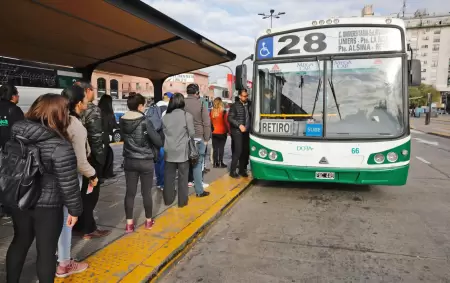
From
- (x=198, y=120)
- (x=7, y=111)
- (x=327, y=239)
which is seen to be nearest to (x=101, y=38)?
→ (x=7, y=111)

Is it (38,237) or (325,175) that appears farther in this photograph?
(325,175)

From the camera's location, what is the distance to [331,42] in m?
5.51

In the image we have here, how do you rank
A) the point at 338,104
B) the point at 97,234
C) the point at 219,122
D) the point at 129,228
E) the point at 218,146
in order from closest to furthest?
the point at 97,234 < the point at 129,228 < the point at 338,104 < the point at 219,122 < the point at 218,146

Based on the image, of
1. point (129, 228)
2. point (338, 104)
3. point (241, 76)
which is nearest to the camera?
point (129, 228)

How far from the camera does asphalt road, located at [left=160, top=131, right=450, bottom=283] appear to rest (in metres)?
3.18

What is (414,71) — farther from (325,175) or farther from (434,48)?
(434,48)

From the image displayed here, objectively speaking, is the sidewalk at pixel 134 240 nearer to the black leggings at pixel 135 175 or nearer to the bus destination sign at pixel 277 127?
the black leggings at pixel 135 175

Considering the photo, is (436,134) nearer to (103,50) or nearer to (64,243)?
(103,50)

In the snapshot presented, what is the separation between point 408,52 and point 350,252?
142 inches

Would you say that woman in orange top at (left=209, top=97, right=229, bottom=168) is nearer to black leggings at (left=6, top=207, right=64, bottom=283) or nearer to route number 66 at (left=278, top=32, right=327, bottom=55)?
route number 66 at (left=278, top=32, right=327, bottom=55)

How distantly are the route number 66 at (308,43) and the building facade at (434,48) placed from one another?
362ft

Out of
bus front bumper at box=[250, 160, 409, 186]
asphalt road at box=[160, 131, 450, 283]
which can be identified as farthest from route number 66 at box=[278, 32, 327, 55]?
asphalt road at box=[160, 131, 450, 283]

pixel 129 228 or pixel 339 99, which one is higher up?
pixel 339 99

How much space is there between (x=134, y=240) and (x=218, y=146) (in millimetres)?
4608
